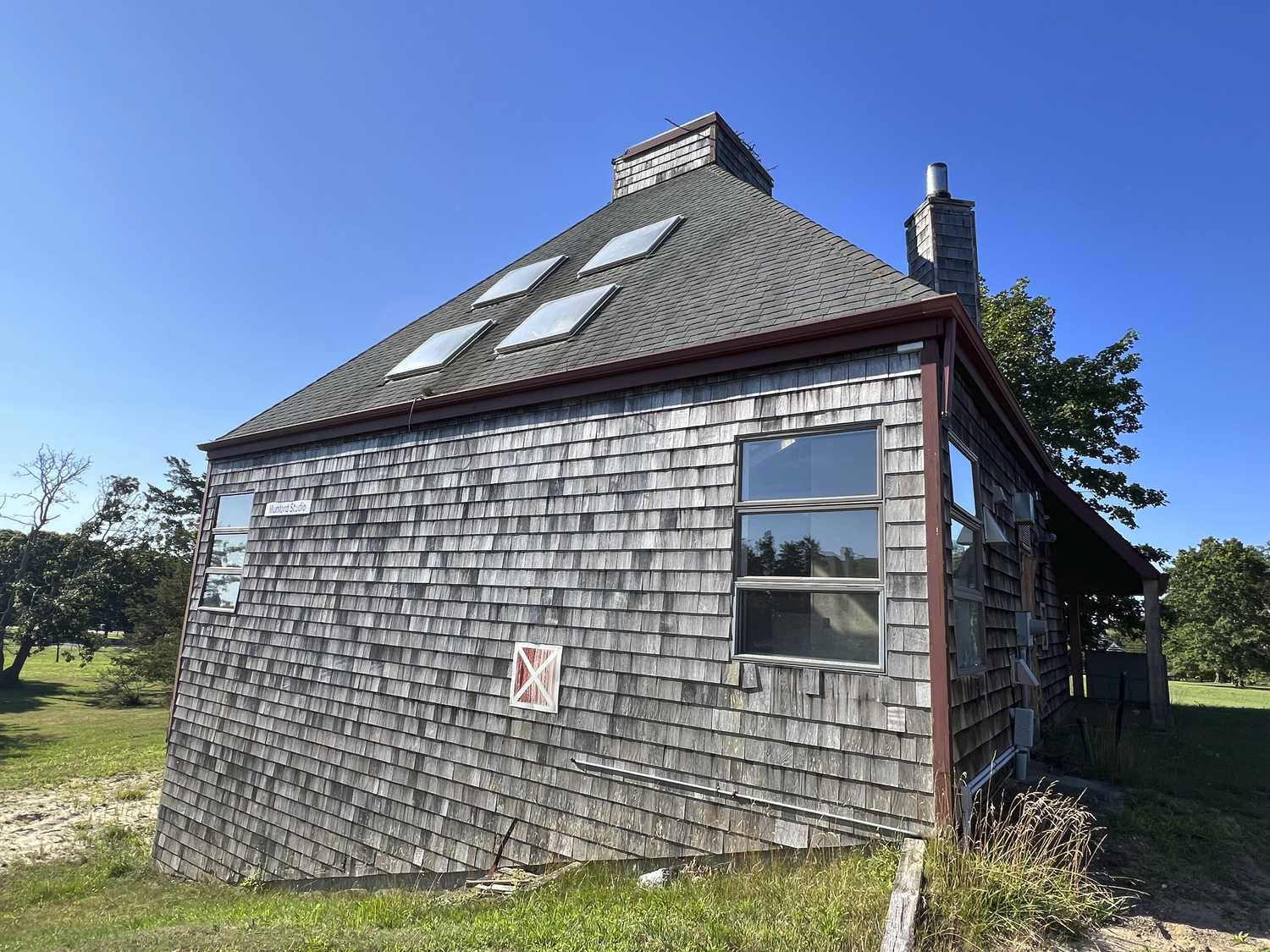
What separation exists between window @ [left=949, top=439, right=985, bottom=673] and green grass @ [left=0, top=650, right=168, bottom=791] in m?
17.2

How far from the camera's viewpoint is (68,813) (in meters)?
11.4

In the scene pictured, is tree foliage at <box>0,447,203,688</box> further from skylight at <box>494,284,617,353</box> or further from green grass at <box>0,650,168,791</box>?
skylight at <box>494,284,617,353</box>

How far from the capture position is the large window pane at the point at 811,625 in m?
4.51

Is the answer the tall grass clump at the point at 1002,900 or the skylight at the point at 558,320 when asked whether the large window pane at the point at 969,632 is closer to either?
the tall grass clump at the point at 1002,900

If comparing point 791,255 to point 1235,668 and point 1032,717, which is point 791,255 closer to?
point 1032,717

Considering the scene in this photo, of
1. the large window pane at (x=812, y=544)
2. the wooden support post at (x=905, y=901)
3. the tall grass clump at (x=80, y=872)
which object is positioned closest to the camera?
the wooden support post at (x=905, y=901)

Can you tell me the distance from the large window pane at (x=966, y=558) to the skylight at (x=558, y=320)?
4290 millimetres

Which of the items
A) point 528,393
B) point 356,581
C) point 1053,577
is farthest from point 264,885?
point 1053,577

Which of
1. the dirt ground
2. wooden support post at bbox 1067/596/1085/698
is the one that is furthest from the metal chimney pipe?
the dirt ground

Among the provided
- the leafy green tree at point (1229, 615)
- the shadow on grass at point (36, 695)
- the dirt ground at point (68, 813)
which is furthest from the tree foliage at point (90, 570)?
the leafy green tree at point (1229, 615)

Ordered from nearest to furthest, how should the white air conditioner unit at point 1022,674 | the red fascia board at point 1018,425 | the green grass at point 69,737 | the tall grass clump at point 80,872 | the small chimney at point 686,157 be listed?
1. the red fascia board at point 1018,425
2. the white air conditioner unit at point 1022,674
3. the tall grass clump at point 80,872
4. the small chimney at point 686,157
5. the green grass at point 69,737

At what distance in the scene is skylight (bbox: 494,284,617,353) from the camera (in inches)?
294

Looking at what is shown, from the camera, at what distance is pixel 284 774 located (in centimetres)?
795

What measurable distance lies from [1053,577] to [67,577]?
150 feet
